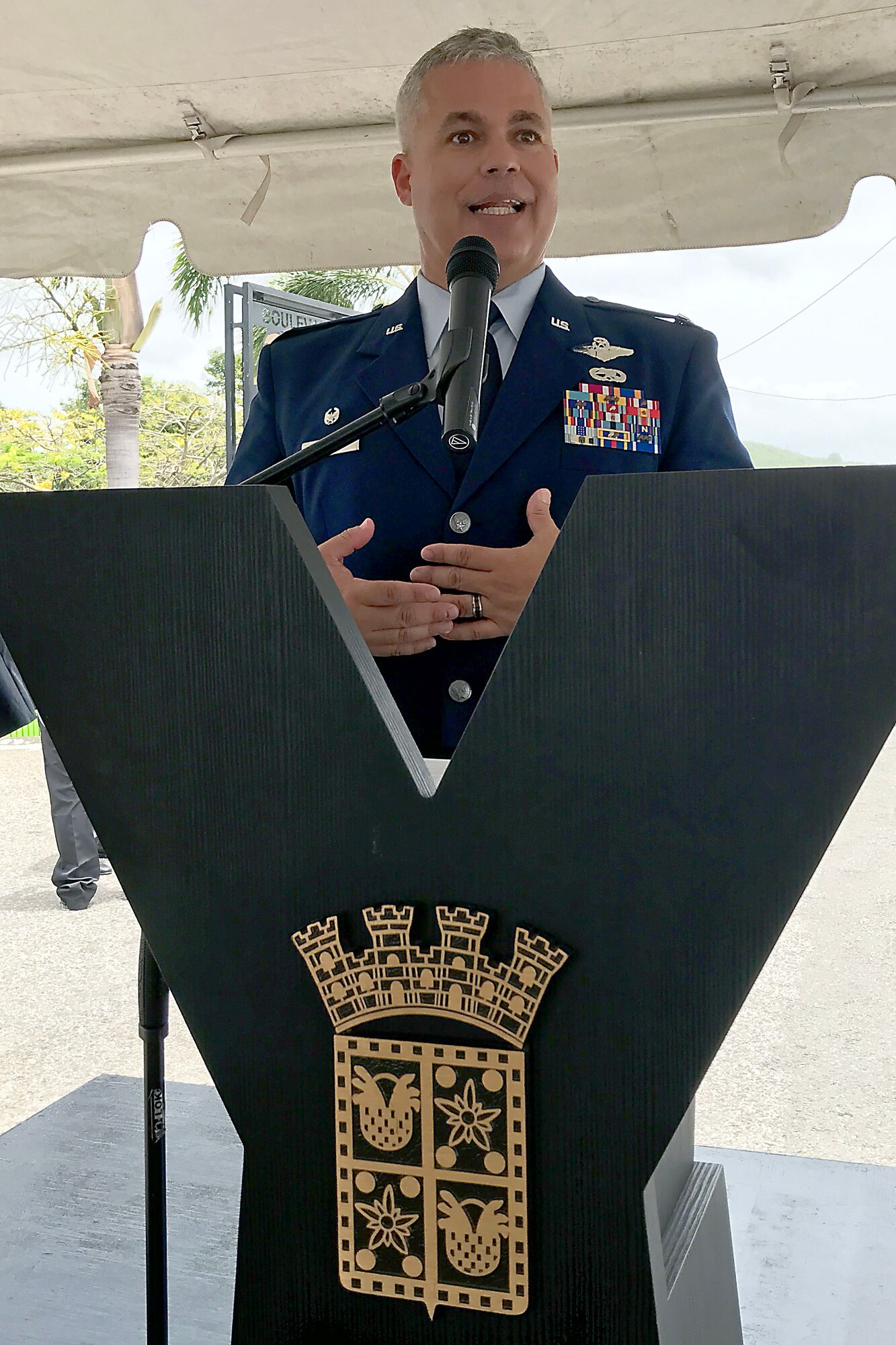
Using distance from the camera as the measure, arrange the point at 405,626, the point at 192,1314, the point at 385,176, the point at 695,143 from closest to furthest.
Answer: the point at 405,626
the point at 192,1314
the point at 695,143
the point at 385,176

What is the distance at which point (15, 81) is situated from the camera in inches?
81.7

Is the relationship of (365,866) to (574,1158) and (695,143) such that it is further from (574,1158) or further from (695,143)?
(695,143)

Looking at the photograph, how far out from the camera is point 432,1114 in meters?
0.63

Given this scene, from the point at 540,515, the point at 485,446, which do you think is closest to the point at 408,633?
the point at 540,515

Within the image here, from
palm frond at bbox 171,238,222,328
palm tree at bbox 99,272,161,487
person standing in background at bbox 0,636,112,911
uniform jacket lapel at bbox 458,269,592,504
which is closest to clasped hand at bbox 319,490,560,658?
uniform jacket lapel at bbox 458,269,592,504

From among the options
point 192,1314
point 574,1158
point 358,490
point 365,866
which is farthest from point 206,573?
point 192,1314

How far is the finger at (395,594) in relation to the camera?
852 mm

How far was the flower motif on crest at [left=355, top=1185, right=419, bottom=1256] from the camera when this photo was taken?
24.9 inches

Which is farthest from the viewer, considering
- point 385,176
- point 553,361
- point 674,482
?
point 385,176

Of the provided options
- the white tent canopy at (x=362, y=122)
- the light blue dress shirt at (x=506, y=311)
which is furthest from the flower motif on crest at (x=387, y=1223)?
the white tent canopy at (x=362, y=122)

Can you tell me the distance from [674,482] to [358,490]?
703 mm

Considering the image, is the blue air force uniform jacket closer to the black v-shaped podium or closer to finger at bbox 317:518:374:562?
finger at bbox 317:518:374:562

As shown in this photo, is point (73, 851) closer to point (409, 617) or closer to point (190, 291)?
point (409, 617)

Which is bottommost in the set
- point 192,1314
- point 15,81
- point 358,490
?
point 192,1314
